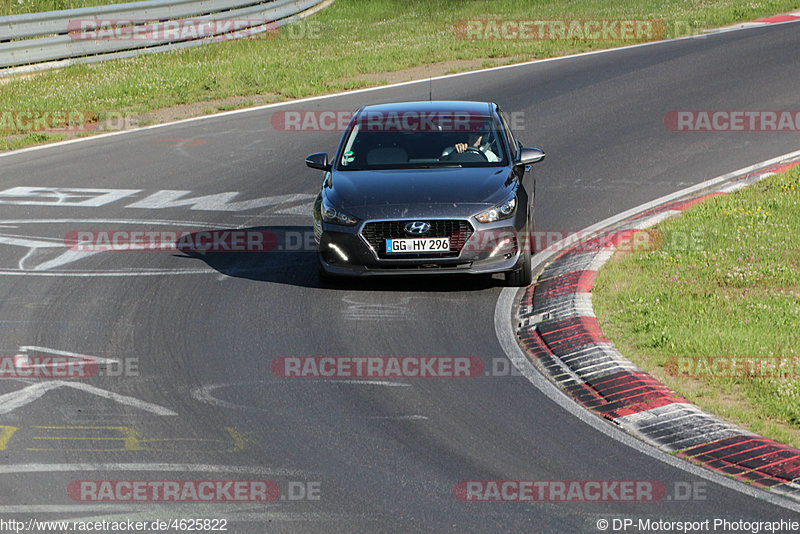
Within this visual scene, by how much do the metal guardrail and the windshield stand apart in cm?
1307

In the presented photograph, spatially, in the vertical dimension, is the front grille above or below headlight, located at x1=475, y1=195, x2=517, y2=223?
below

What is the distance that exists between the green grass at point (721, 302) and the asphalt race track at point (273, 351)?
43.9 inches

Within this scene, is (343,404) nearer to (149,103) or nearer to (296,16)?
(149,103)

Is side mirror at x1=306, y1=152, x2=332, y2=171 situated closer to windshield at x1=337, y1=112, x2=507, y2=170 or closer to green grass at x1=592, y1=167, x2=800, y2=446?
windshield at x1=337, y1=112, x2=507, y2=170

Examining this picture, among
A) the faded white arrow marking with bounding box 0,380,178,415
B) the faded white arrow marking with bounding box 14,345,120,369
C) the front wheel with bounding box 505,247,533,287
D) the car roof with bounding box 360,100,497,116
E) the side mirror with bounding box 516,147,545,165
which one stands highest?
the car roof with bounding box 360,100,497,116

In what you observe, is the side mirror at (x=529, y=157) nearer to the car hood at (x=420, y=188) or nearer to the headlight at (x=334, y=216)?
the car hood at (x=420, y=188)

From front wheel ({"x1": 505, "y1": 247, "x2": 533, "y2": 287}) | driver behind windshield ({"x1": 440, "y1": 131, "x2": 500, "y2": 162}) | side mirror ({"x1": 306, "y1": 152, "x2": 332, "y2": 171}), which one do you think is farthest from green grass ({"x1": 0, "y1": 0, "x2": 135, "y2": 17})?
front wheel ({"x1": 505, "y1": 247, "x2": 533, "y2": 287})

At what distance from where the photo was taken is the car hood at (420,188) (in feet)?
36.8

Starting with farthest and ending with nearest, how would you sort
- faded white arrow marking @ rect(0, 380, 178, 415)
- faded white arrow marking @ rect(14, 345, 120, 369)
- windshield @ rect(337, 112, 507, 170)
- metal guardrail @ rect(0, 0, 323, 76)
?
1. metal guardrail @ rect(0, 0, 323, 76)
2. windshield @ rect(337, 112, 507, 170)
3. faded white arrow marking @ rect(14, 345, 120, 369)
4. faded white arrow marking @ rect(0, 380, 178, 415)

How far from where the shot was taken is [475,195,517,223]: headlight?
1118cm

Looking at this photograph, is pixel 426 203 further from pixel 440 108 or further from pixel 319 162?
pixel 440 108

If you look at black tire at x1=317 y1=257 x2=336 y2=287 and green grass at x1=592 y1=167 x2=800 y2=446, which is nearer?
green grass at x1=592 y1=167 x2=800 y2=446

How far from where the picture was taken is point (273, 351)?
9.59 meters

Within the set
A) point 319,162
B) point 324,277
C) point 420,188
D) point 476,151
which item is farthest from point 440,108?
point 324,277
